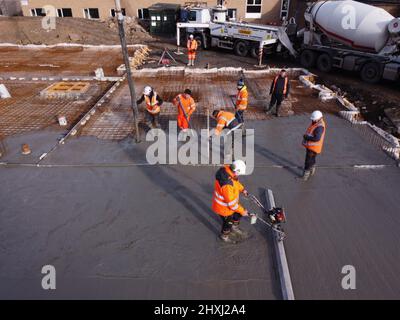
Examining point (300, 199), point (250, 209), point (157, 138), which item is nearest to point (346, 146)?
point (300, 199)

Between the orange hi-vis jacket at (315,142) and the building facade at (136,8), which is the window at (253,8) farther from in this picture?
the orange hi-vis jacket at (315,142)

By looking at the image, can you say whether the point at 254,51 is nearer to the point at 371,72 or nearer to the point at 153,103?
the point at 371,72

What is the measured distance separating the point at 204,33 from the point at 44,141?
14.6 metres

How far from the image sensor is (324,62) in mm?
15852

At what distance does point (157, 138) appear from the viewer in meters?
8.38

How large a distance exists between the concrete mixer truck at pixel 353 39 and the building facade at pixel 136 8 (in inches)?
398

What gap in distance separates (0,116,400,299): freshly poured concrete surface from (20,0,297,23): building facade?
21.1 m

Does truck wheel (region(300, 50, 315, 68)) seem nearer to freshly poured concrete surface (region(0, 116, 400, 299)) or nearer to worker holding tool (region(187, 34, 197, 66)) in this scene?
worker holding tool (region(187, 34, 197, 66))

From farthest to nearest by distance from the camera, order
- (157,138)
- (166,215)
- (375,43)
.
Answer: (375,43)
(157,138)
(166,215)

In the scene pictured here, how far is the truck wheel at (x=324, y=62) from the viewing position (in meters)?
15.5

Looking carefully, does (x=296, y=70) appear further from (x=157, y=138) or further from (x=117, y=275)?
(x=117, y=275)

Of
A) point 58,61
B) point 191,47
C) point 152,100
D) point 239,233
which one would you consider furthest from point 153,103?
point 58,61

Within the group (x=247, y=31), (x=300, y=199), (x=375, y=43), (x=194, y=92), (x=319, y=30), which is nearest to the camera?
Result: (x=300, y=199)

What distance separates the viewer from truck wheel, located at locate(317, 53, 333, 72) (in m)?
15.5
